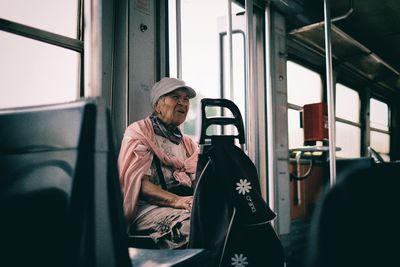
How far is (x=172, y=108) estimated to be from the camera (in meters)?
2.19

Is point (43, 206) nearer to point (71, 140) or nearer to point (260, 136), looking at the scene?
point (71, 140)

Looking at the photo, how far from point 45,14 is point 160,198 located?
42.8 inches

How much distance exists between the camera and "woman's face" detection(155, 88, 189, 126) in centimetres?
218

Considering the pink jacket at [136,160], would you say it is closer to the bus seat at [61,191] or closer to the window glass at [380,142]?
the bus seat at [61,191]

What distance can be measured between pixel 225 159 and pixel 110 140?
3.58 ft

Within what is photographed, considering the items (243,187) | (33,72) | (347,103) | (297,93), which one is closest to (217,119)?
(243,187)

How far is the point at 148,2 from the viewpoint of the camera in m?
2.40

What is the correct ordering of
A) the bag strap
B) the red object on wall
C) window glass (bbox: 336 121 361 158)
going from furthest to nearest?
window glass (bbox: 336 121 361 158) < the red object on wall < the bag strap

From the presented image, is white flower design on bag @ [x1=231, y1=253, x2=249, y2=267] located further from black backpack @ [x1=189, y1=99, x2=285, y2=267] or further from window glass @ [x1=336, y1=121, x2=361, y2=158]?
window glass @ [x1=336, y1=121, x2=361, y2=158]

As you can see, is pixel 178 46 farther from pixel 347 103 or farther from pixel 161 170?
pixel 347 103

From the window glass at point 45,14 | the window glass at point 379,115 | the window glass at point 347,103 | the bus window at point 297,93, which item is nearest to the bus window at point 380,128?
the window glass at point 379,115

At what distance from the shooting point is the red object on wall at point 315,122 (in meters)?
4.22

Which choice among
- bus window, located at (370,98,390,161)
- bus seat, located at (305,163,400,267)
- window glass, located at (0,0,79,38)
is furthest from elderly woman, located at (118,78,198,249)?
bus window, located at (370,98,390,161)

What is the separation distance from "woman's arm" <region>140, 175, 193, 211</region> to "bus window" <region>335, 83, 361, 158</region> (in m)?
4.45
